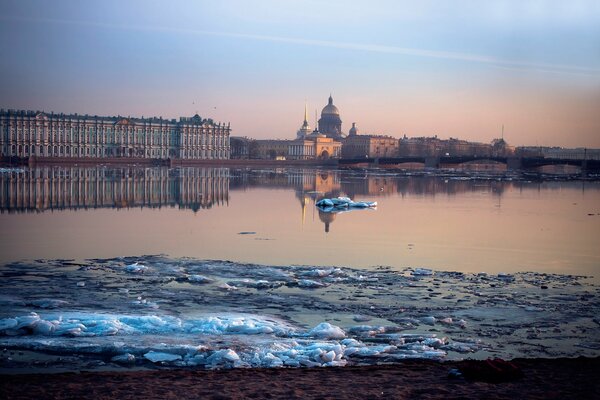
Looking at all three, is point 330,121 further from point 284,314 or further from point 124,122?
point 284,314

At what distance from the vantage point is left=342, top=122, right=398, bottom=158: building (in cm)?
14938

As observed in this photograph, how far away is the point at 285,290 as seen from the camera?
392 inches

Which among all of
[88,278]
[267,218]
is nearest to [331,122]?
[267,218]

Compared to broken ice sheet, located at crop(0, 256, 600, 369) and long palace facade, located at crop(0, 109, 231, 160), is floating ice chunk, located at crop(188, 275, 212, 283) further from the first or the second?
long palace facade, located at crop(0, 109, 231, 160)

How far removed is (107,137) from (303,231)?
87504mm

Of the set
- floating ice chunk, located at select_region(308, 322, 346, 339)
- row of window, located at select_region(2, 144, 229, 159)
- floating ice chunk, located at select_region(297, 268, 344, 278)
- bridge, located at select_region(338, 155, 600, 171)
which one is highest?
row of window, located at select_region(2, 144, 229, 159)

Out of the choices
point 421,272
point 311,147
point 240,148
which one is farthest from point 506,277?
point 311,147

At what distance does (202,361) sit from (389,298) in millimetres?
3436

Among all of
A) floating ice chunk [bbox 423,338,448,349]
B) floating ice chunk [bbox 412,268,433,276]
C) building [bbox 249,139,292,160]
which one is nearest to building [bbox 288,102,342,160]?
building [bbox 249,139,292,160]

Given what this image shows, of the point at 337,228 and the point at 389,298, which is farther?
the point at 337,228

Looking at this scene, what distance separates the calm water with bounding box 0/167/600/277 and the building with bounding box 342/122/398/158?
120313 millimetres

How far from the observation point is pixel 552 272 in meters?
11.9

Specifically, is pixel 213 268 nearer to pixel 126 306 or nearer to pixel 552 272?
pixel 126 306

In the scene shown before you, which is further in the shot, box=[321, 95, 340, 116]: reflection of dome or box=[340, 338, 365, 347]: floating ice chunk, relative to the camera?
box=[321, 95, 340, 116]: reflection of dome
